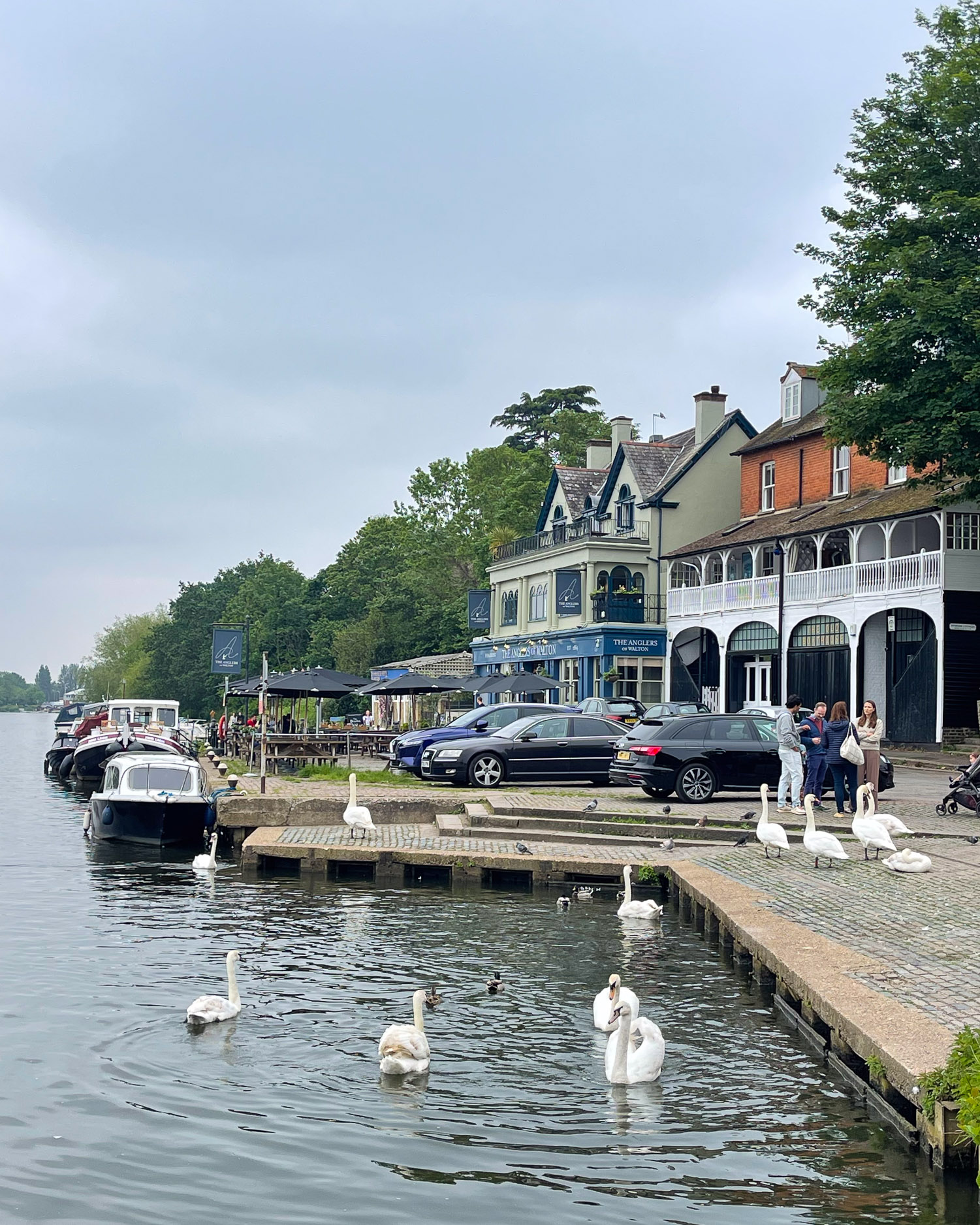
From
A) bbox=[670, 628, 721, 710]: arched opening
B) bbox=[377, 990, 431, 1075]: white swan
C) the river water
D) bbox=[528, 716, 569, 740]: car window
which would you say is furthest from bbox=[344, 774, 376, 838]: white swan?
bbox=[670, 628, 721, 710]: arched opening

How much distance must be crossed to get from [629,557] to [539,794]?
33814 mm

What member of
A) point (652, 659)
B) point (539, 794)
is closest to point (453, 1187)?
point (539, 794)

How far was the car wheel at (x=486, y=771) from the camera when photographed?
2747 cm

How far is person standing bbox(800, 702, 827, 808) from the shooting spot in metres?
21.6

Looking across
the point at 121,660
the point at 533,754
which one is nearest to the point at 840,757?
the point at 533,754

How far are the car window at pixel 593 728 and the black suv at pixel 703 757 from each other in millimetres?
3579

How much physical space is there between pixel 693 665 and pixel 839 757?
32.4 meters

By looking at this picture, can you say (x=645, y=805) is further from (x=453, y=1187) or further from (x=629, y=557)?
(x=629, y=557)

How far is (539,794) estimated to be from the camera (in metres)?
25.3

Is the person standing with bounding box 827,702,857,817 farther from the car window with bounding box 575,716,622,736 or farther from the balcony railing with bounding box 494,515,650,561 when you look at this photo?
the balcony railing with bounding box 494,515,650,561

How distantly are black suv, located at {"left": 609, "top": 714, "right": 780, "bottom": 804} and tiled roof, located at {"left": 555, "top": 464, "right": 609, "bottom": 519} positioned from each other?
39.5 meters

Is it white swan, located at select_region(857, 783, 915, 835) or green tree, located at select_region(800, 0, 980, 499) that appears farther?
green tree, located at select_region(800, 0, 980, 499)

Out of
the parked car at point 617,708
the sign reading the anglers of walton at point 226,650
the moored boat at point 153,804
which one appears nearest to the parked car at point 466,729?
the moored boat at point 153,804

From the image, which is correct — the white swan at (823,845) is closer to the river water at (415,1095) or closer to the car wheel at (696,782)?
the river water at (415,1095)
